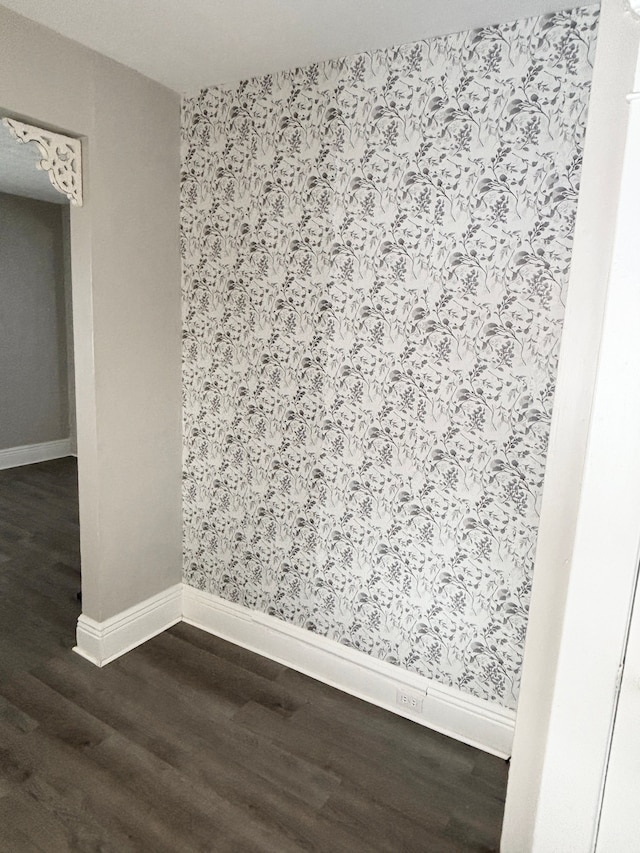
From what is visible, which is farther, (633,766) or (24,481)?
(24,481)

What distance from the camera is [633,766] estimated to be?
3.27 feet

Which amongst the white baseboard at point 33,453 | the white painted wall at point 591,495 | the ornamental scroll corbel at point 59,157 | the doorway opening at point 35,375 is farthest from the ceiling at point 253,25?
the white baseboard at point 33,453

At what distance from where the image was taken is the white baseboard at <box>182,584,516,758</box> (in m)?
2.05

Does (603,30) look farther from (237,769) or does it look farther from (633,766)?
(237,769)

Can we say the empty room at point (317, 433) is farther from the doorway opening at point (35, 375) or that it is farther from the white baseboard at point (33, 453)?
the white baseboard at point (33, 453)

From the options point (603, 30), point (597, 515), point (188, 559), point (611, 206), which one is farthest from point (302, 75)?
point (188, 559)

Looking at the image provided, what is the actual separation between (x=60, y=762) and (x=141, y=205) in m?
2.14

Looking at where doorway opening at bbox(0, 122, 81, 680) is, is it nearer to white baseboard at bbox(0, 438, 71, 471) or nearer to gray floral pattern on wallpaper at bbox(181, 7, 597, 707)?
white baseboard at bbox(0, 438, 71, 471)

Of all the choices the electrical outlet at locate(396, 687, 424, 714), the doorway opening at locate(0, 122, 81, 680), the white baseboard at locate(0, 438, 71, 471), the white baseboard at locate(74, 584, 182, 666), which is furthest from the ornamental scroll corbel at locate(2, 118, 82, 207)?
the white baseboard at locate(0, 438, 71, 471)

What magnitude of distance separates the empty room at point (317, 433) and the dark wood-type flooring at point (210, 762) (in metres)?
0.01

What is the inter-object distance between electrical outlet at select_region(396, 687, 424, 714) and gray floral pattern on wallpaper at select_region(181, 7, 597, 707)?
120 millimetres

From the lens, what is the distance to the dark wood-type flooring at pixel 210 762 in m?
1.67

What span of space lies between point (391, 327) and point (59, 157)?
1.41 m

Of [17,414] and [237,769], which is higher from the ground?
[17,414]
